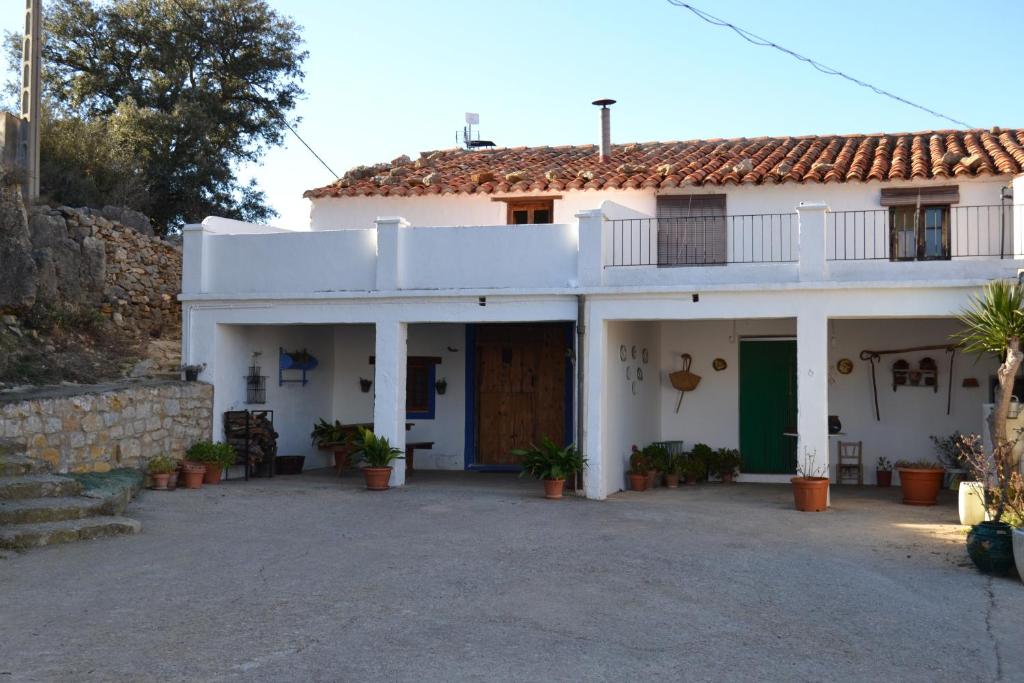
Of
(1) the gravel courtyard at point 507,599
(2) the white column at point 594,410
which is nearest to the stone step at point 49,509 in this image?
(1) the gravel courtyard at point 507,599

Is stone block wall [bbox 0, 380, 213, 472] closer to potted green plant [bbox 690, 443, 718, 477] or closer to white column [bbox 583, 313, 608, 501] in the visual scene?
white column [bbox 583, 313, 608, 501]

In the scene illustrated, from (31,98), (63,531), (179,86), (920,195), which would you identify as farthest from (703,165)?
(179,86)

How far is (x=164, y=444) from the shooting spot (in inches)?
515

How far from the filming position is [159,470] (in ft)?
41.3

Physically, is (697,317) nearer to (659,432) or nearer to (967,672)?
(659,432)

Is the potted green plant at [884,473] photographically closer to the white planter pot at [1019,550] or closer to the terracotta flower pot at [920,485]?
the terracotta flower pot at [920,485]

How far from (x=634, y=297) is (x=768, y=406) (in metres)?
3.89

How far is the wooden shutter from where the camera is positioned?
1498cm

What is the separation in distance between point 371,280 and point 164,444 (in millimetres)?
3421

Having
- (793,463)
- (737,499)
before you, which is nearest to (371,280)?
(737,499)

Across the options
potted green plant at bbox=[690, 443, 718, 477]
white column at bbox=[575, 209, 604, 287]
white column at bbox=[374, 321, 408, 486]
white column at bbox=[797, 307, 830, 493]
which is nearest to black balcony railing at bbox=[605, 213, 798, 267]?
white column at bbox=[575, 209, 604, 287]

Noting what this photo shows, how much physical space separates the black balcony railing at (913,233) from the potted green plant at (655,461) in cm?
359

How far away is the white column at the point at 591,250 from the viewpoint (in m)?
12.8

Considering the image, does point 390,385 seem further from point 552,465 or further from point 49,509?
point 49,509
